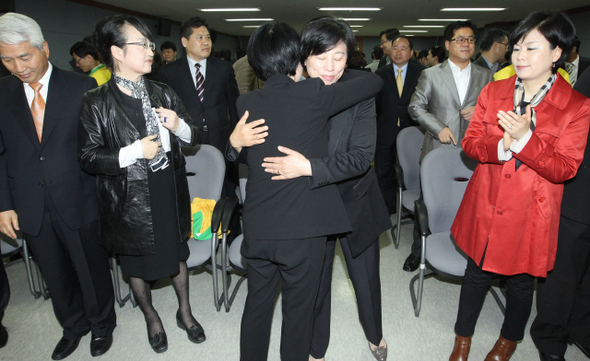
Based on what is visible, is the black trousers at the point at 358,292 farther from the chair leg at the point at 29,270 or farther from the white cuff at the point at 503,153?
the chair leg at the point at 29,270

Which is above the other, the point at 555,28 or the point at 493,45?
the point at 493,45

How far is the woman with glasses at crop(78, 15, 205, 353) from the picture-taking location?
5.74 feet

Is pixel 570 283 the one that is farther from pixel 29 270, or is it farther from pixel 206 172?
pixel 29 270

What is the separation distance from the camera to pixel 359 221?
5.54 feet

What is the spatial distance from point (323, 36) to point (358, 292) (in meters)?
1.23

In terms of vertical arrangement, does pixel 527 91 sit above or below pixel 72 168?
above

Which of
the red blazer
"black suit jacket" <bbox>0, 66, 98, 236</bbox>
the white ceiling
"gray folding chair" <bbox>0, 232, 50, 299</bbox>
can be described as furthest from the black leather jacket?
Result: the white ceiling

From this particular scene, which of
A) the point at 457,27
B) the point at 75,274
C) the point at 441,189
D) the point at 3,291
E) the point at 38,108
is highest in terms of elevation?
the point at 457,27

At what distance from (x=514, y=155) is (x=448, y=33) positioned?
1826 millimetres

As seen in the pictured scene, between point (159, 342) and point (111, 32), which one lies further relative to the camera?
point (159, 342)

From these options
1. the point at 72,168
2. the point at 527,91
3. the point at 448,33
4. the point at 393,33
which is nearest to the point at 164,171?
Answer: the point at 72,168

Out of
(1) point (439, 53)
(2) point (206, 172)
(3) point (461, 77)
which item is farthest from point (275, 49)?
(1) point (439, 53)

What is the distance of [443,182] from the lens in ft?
8.14

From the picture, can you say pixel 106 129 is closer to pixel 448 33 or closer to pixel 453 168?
pixel 453 168
